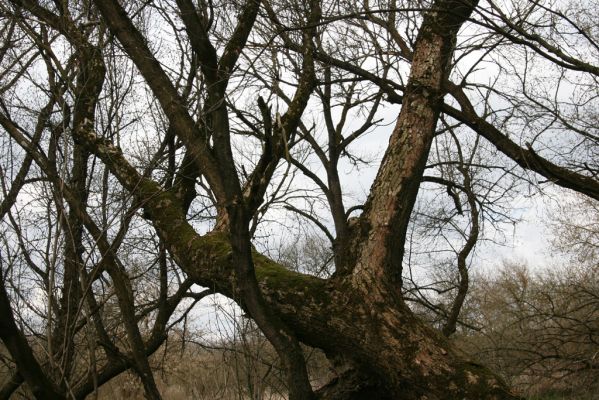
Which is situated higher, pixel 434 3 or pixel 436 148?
pixel 436 148

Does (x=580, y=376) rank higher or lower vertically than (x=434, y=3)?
lower

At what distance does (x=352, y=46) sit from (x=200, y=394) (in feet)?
14.2

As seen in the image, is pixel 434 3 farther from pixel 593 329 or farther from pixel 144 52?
pixel 593 329

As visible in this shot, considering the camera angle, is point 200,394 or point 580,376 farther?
point 580,376

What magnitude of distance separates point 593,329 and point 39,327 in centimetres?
693

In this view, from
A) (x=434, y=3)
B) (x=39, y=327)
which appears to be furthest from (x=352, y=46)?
(x=39, y=327)

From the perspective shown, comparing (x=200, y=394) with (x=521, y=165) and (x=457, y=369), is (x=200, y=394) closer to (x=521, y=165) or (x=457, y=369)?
(x=457, y=369)

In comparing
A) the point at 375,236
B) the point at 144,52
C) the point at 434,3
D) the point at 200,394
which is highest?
the point at 434,3

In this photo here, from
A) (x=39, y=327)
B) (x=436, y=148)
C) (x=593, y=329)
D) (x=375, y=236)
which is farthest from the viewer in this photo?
(x=436, y=148)

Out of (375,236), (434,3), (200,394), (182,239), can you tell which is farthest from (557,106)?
(200,394)

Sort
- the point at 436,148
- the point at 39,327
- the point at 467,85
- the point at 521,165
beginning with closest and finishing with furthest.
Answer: the point at 39,327, the point at 521,165, the point at 467,85, the point at 436,148

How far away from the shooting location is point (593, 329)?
7.63 meters

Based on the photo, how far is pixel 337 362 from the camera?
4352 mm

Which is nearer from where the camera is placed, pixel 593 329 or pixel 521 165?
pixel 521 165
